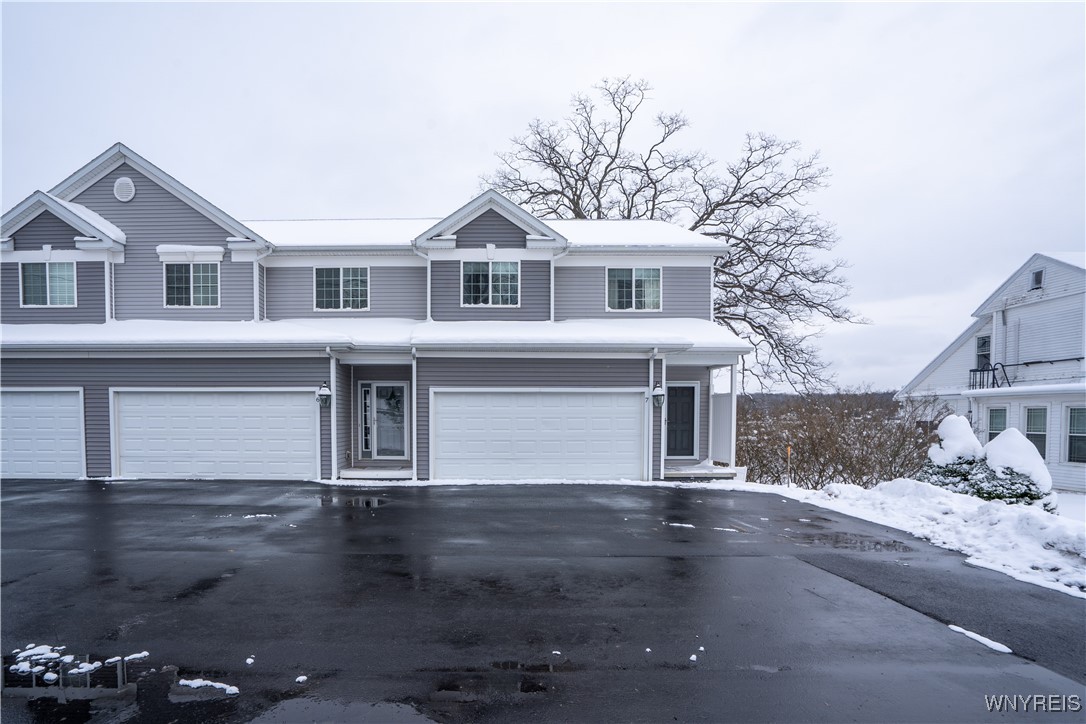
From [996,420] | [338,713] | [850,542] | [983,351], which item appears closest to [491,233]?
[850,542]

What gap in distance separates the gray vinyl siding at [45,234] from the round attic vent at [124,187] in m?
1.40

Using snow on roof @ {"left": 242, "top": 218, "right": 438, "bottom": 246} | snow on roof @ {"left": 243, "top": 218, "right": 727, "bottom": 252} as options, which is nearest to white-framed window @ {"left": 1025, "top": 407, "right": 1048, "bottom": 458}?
snow on roof @ {"left": 243, "top": 218, "right": 727, "bottom": 252}

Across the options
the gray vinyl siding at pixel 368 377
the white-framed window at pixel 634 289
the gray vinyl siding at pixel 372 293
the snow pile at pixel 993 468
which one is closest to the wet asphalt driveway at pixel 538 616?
the snow pile at pixel 993 468

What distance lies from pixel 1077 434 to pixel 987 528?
1208 cm

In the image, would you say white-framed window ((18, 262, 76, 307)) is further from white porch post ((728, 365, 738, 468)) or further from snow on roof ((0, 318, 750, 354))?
white porch post ((728, 365, 738, 468))

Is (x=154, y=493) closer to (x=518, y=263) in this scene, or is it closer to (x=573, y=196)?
(x=518, y=263)

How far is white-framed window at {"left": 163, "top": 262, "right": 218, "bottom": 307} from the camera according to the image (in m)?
14.2

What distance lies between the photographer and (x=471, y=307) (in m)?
14.4

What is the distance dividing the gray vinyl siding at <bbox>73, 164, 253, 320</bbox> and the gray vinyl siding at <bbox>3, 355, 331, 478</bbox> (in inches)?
80.2

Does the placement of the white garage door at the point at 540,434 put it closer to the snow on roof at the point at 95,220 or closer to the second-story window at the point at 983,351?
the snow on roof at the point at 95,220

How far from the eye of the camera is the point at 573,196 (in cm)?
2642

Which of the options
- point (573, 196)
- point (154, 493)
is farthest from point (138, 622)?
point (573, 196)

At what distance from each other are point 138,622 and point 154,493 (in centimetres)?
735

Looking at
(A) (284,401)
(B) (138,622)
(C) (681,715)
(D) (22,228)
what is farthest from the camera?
(D) (22,228)
